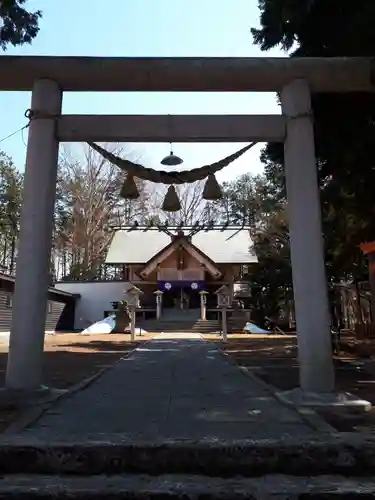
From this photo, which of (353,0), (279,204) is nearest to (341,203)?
(353,0)

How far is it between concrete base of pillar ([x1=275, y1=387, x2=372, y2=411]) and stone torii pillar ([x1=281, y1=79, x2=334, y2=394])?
106 millimetres

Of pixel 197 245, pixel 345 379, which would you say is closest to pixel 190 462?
pixel 345 379

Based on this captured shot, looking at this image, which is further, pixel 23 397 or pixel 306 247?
pixel 306 247

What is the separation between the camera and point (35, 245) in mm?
5426

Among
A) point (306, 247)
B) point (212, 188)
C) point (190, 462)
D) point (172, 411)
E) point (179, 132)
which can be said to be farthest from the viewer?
point (212, 188)

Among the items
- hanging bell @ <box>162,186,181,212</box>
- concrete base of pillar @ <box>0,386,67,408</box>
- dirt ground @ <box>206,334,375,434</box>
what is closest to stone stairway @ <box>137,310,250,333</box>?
dirt ground @ <box>206,334,375,434</box>

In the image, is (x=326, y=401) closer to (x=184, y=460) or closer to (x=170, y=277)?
(x=184, y=460)

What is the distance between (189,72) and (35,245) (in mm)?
2822

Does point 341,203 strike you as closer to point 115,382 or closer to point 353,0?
point 353,0

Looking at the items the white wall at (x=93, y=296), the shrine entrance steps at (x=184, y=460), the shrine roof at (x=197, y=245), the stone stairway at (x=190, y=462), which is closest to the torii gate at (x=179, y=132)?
the shrine entrance steps at (x=184, y=460)

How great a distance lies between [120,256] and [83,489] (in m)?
33.2

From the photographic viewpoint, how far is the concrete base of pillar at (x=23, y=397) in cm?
499

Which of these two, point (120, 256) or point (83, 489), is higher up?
point (120, 256)

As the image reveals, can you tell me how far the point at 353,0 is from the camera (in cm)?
669
